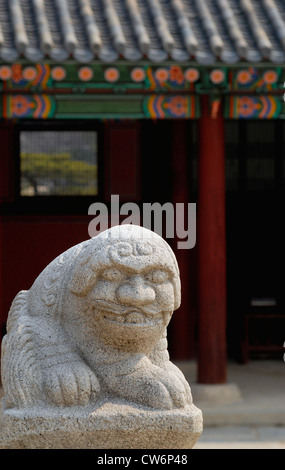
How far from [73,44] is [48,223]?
2.72m

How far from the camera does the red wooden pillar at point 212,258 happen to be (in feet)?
29.0

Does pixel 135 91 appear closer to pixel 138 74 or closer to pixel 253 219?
pixel 138 74

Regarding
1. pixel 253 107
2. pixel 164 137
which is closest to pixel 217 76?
pixel 253 107

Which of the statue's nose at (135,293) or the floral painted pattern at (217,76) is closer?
the statue's nose at (135,293)

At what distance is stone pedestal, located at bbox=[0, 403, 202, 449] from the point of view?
445 cm

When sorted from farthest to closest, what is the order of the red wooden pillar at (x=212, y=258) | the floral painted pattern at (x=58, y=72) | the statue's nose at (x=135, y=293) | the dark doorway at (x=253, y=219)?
the dark doorway at (x=253, y=219) → the red wooden pillar at (x=212, y=258) → the floral painted pattern at (x=58, y=72) → the statue's nose at (x=135, y=293)

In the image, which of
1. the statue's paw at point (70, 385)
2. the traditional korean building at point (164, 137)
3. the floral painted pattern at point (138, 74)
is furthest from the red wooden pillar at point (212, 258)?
the statue's paw at point (70, 385)

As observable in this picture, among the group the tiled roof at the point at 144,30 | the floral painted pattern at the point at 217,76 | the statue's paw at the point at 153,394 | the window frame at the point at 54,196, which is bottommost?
the statue's paw at the point at 153,394

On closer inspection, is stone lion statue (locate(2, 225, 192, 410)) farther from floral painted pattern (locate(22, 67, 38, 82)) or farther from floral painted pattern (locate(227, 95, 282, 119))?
floral painted pattern (locate(227, 95, 282, 119))

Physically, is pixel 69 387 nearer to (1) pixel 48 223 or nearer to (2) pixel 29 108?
(2) pixel 29 108

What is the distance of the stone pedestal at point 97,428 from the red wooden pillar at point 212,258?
4.34 m

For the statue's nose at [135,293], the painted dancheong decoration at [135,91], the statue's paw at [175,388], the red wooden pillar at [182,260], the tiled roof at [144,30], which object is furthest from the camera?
the red wooden pillar at [182,260]

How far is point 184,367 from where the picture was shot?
402 inches

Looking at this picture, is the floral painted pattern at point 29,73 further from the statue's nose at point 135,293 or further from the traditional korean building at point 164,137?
the statue's nose at point 135,293
